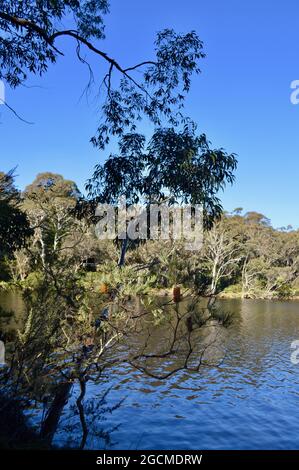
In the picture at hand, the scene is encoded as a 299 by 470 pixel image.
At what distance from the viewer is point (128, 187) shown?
6.84 m

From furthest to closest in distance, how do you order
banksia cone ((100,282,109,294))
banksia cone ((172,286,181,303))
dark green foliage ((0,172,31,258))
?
dark green foliage ((0,172,31,258)) < banksia cone ((100,282,109,294)) < banksia cone ((172,286,181,303))

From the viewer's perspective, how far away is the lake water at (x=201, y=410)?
7656mm

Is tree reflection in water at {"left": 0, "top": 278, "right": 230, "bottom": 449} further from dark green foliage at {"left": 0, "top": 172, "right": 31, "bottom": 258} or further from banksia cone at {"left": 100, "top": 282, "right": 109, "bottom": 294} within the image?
dark green foliage at {"left": 0, "top": 172, "right": 31, "bottom": 258}

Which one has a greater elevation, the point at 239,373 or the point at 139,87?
the point at 139,87

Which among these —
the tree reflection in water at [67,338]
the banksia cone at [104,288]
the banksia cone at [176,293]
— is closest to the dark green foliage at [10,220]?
the tree reflection in water at [67,338]

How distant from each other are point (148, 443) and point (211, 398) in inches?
129

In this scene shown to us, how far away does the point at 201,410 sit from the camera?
9.58 m

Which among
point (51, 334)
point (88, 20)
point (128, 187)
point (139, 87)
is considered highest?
point (88, 20)

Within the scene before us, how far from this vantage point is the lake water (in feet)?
25.1

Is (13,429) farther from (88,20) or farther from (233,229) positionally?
(233,229)

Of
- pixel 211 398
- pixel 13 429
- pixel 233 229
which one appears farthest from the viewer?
pixel 233 229

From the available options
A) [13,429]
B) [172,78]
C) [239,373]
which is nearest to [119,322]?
[13,429]

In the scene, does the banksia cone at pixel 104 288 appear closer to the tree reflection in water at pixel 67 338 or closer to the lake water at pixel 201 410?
the tree reflection in water at pixel 67 338

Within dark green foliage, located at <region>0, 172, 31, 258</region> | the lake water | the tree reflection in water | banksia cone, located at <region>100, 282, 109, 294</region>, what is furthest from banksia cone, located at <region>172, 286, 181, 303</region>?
dark green foliage, located at <region>0, 172, 31, 258</region>
